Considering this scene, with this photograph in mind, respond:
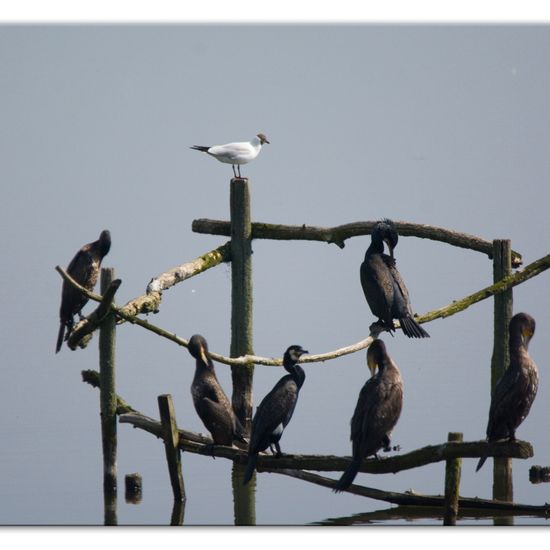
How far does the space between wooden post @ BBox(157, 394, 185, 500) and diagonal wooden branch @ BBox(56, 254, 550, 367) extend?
0.55 m

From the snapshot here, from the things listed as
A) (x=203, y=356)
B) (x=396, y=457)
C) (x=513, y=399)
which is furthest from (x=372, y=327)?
(x=513, y=399)

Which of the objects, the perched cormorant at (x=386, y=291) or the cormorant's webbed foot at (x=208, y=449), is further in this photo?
the perched cormorant at (x=386, y=291)

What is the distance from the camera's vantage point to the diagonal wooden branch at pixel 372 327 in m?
11.6

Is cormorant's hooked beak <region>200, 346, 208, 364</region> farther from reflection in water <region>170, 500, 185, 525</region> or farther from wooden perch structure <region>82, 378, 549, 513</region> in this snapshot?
reflection in water <region>170, 500, 185, 525</region>

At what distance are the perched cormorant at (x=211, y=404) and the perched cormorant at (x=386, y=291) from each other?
1.29 meters

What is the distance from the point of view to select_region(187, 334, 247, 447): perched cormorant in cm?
1130

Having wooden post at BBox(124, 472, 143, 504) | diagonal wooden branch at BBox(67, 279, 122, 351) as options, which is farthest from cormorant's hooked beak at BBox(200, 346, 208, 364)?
wooden post at BBox(124, 472, 143, 504)

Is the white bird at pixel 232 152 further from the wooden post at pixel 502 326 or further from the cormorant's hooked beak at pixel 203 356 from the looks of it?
the cormorant's hooked beak at pixel 203 356

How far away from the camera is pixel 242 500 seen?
12.9 meters

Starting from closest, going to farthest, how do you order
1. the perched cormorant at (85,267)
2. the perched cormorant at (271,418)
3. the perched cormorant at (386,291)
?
the perched cormorant at (271,418) < the perched cormorant at (386,291) < the perched cormorant at (85,267)

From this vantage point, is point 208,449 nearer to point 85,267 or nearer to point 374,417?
point 374,417

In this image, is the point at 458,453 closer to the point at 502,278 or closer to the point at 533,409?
the point at 502,278

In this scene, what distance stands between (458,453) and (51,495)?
4.01m

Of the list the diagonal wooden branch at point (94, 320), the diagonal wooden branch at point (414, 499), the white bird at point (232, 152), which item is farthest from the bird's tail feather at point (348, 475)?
the white bird at point (232, 152)
